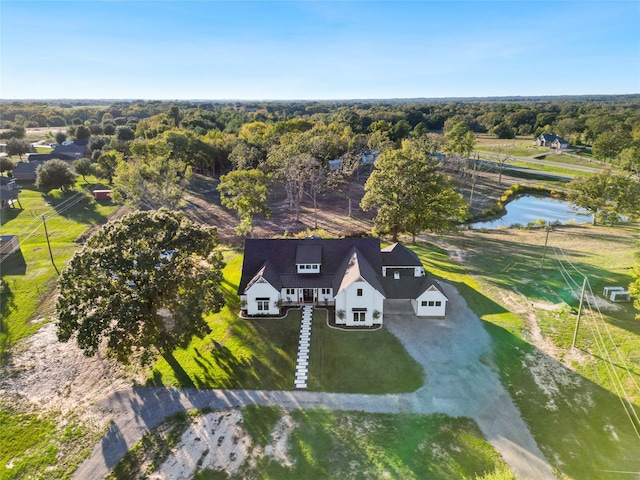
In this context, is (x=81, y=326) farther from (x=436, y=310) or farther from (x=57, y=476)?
(x=436, y=310)

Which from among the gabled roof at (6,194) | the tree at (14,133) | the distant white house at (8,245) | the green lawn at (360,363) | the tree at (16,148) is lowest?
the green lawn at (360,363)

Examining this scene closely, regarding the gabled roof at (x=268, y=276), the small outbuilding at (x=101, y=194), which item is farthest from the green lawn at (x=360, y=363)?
the small outbuilding at (x=101, y=194)

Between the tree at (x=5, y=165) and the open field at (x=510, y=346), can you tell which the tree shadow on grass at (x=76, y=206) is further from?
the tree at (x=5, y=165)

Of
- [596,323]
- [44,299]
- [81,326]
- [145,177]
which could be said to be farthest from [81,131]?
[596,323]

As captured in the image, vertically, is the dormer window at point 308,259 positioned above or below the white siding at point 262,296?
above

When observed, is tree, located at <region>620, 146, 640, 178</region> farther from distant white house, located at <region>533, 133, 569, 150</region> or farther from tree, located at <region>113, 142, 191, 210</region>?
tree, located at <region>113, 142, 191, 210</region>
